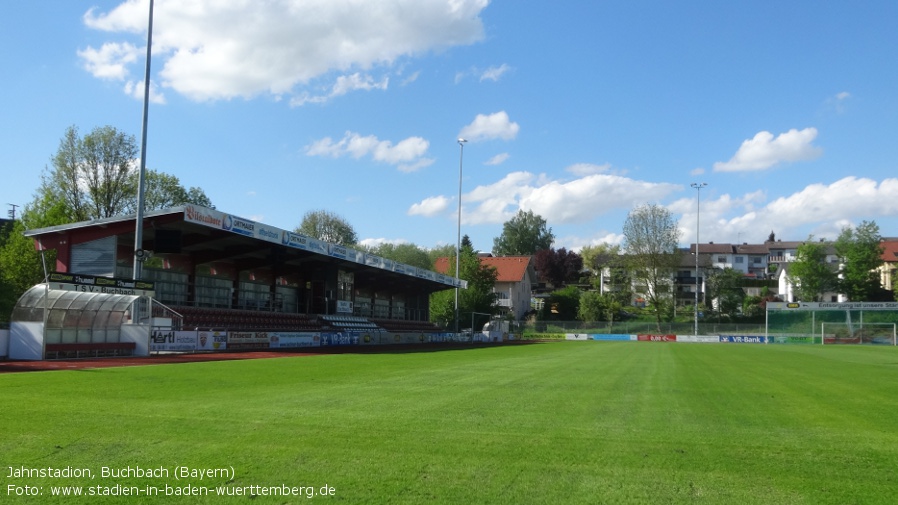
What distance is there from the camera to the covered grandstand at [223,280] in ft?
93.1

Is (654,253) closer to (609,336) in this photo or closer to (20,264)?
(609,336)

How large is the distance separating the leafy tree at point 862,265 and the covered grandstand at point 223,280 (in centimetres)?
6011

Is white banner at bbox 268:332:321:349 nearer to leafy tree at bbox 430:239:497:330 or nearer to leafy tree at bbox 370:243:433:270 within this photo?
leafy tree at bbox 430:239:497:330

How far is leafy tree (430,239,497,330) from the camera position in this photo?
75.6m

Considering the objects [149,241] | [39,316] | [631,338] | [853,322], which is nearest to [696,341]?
[631,338]

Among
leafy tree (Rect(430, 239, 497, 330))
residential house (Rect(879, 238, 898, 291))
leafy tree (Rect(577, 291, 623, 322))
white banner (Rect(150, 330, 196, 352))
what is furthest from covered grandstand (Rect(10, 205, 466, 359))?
residential house (Rect(879, 238, 898, 291))

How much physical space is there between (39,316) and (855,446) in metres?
25.3

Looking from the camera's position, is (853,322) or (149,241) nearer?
(149,241)

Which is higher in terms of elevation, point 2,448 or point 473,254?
point 473,254

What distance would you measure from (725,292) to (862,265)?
65.2 feet

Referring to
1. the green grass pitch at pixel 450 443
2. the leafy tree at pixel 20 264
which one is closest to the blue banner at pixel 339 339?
the leafy tree at pixel 20 264

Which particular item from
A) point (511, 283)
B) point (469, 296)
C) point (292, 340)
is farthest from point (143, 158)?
point (511, 283)

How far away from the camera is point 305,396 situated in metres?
11.6

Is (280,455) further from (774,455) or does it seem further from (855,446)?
(855,446)
